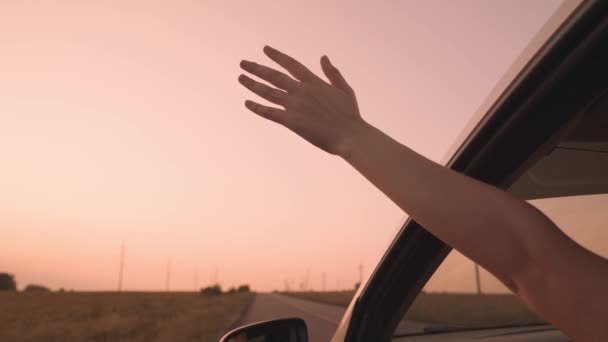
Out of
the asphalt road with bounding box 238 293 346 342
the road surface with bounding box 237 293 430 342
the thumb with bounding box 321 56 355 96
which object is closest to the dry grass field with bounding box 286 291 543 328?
the road surface with bounding box 237 293 430 342

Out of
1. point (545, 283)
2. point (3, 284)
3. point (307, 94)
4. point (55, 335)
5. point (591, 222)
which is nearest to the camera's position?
point (545, 283)

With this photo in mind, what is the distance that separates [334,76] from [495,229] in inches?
21.6

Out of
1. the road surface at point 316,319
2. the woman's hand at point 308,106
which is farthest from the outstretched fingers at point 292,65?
the road surface at point 316,319

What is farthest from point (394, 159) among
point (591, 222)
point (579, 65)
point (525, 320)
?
point (525, 320)

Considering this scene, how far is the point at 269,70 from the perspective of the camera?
1.04 m

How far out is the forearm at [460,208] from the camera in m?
0.77

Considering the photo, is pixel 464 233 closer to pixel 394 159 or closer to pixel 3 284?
pixel 394 159

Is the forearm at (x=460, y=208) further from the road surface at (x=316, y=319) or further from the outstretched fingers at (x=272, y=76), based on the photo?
the road surface at (x=316, y=319)

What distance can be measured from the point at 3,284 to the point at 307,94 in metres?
161

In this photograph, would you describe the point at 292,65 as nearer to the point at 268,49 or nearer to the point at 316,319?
the point at 268,49

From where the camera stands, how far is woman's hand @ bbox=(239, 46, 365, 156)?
0.96 m

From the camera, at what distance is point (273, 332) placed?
7.43 feet

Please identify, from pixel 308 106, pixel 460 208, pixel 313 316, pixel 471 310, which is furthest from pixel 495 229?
pixel 313 316

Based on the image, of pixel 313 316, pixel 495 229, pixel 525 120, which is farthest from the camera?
pixel 313 316
